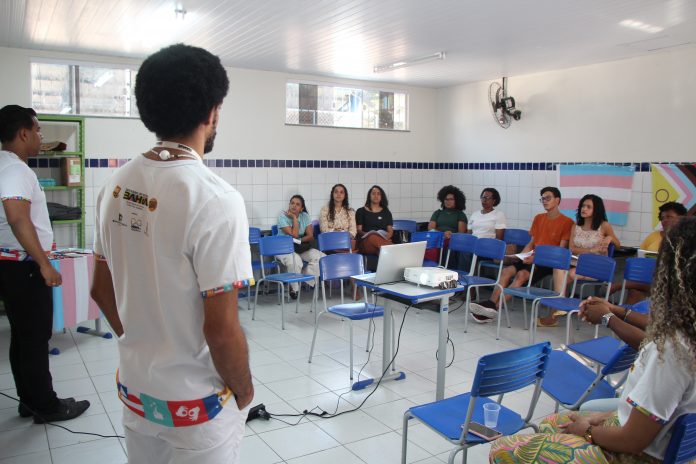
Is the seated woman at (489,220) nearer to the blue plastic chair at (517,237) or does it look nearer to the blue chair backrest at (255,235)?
the blue plastic chair at (517,237)

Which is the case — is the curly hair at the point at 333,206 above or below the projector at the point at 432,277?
above

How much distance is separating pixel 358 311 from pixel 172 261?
9.68ft

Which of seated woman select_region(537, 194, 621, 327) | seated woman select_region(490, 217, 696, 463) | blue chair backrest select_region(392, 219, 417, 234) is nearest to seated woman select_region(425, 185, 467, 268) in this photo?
blue chair backrest select_region(392, 219, 417, 234)

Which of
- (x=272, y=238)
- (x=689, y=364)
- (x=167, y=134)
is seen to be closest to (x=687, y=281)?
(x=689, y=364)

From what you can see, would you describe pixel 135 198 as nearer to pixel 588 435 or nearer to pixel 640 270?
pixel 588 435

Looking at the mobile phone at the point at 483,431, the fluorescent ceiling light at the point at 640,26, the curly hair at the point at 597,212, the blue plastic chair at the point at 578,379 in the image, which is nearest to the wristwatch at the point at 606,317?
the blue plastic chair at the point at 578,379

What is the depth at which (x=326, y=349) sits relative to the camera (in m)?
4.64

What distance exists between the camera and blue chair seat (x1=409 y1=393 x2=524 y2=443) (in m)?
2.22

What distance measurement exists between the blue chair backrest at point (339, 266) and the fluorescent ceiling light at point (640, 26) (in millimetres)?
2817

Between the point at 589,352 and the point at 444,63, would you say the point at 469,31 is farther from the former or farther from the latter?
the point at 589,352

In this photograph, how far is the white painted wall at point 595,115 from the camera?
5.53m

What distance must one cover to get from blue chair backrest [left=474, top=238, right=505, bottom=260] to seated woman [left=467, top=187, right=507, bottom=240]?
0.74 m

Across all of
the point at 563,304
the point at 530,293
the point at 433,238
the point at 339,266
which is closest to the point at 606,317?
the point at 563,304

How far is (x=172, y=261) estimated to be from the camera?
121 centimetres
